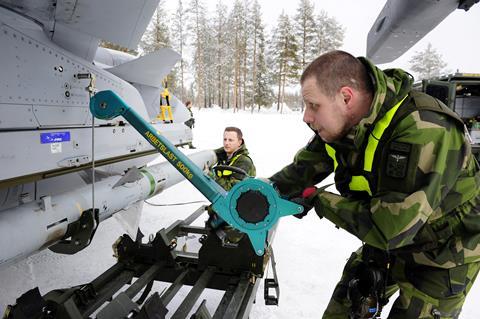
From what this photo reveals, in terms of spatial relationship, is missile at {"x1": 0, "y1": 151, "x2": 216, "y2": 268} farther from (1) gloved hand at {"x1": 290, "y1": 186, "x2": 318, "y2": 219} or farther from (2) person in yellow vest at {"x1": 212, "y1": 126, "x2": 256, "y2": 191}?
(1) gloved hand at {"x1": 290, "y1": 186, "x2": 318, "y2": 219}

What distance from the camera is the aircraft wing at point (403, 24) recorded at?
2.33 meters

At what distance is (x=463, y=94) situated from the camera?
38.8 ft

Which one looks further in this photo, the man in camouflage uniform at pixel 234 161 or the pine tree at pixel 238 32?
the pine tree at pixel 238 32

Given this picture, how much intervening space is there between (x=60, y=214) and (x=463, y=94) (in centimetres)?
1358

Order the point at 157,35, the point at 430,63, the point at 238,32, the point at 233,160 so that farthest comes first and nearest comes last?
the point at 430,63 → the point at 238,32 → the point at 157,35 → the point at 233,160

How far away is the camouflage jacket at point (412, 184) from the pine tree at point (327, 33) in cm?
3737

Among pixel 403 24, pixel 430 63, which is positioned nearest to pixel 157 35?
pixel 403 24

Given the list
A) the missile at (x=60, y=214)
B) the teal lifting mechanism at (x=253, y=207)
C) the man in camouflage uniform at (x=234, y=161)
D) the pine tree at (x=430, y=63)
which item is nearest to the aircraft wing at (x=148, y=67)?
the man in camouflage uniform at (x=234, y=161)

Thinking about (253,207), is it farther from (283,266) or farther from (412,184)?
(283,266)

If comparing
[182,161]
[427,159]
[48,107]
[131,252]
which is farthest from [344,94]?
[48,107]

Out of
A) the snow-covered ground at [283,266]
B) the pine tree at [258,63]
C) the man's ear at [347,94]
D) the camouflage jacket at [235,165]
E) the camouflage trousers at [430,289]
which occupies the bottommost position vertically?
the snow-covered ground at [283,266]

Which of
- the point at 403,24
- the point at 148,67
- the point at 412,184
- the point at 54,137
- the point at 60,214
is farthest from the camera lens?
the point at 148,67

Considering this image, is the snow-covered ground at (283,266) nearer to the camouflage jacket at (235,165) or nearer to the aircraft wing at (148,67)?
the camouflage jacket at (235,165)

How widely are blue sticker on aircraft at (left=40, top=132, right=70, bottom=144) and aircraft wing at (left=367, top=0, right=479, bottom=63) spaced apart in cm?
319
